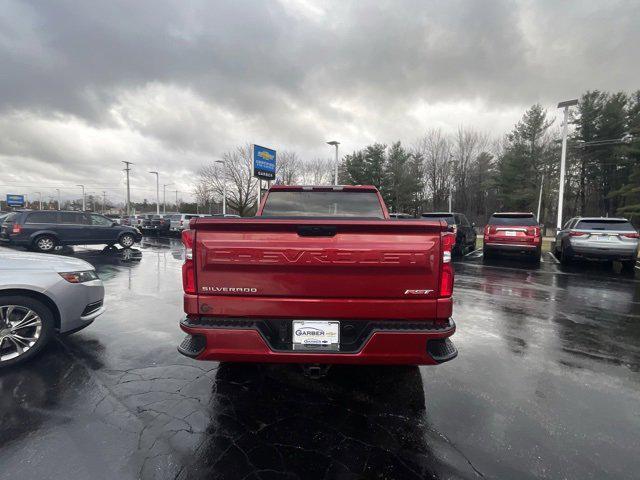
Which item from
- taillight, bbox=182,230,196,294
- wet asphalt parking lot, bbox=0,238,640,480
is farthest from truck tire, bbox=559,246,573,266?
taillight, bbox=182,230,196,294

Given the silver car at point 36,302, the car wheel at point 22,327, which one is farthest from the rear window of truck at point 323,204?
the car wheel at point 22,327

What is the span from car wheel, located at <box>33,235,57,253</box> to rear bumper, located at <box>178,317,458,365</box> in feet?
48.5

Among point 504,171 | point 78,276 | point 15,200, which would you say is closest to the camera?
point 78,276

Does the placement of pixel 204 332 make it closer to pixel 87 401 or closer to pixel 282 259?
pixel 282 259

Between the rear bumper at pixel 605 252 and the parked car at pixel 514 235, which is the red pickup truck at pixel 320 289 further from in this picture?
the parked car at pixel 514 235

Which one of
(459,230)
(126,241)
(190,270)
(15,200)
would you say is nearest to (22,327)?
(190,270)

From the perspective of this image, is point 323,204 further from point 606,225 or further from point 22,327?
point 606,225

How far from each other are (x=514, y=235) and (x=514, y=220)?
25.2 inches

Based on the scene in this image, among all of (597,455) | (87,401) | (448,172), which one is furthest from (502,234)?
(448,172)

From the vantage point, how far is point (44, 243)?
13.7 metres

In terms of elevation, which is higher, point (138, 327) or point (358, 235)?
point (358, 235)

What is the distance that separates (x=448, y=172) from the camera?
4772cm

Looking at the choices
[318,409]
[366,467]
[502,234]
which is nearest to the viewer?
[366,467]

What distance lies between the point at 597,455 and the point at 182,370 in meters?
3.63
